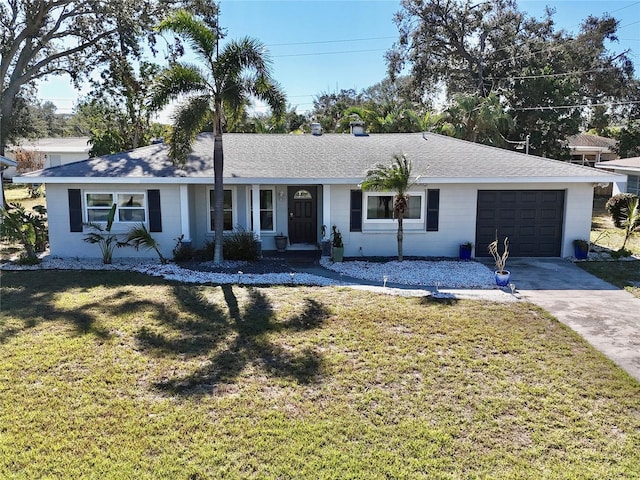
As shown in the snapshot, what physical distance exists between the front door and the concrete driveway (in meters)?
5.99

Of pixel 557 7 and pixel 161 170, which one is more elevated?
pixel 557 7

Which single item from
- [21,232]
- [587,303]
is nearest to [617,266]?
[587,303]

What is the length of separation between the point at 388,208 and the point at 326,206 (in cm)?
185

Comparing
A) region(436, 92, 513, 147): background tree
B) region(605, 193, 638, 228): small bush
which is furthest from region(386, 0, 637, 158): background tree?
region(605, 193, 638, 228): small bush

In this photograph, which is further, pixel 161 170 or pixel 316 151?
pixel 316 151

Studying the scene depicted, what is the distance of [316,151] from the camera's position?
16609mm

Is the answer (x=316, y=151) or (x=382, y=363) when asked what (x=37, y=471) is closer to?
(x=382, y=363)

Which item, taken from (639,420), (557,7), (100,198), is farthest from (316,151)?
(557,7)

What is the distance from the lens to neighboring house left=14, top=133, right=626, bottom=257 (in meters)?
13.8

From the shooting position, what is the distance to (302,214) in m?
15.5

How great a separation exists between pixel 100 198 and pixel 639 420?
13.6 metres

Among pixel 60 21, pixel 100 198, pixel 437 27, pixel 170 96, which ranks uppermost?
pixel 437 27

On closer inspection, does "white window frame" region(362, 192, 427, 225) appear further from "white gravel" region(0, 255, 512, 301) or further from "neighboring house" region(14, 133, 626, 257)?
"white gravel" region(0, 255, 512, 301)

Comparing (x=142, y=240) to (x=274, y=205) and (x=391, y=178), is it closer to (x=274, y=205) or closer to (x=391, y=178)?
(x=274, y=205)
